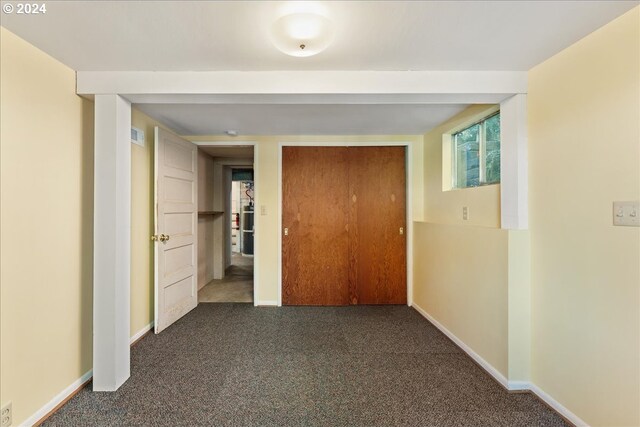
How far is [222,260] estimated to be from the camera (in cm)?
492

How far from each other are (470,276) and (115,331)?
106 inches

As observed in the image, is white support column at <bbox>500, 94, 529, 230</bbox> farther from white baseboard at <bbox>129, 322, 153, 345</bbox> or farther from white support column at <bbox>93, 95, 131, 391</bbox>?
white baseboard at <bbox>129, 322, 153, 345</bbox>

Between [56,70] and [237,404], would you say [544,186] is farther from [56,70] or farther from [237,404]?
[56,70]

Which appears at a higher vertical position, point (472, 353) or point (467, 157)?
point (467, 157)

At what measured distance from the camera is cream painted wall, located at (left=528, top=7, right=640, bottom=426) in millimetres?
1347

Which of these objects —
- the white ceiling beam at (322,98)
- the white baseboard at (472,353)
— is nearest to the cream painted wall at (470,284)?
the white baseboard at (472,353)

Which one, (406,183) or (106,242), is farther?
(406,183)

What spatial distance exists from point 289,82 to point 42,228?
1.74m

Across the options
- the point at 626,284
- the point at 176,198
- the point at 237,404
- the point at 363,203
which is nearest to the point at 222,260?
the point at 176,198

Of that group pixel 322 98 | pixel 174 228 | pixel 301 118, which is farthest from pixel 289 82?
pixel 174 228

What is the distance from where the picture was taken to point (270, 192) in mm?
3531

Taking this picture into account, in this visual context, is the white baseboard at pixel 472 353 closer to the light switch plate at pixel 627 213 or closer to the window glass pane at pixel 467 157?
the light switch plate at pixel 627 213

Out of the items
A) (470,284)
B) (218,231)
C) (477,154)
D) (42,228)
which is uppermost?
(477,154)

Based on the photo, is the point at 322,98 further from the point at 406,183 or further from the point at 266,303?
the point at 266,303
